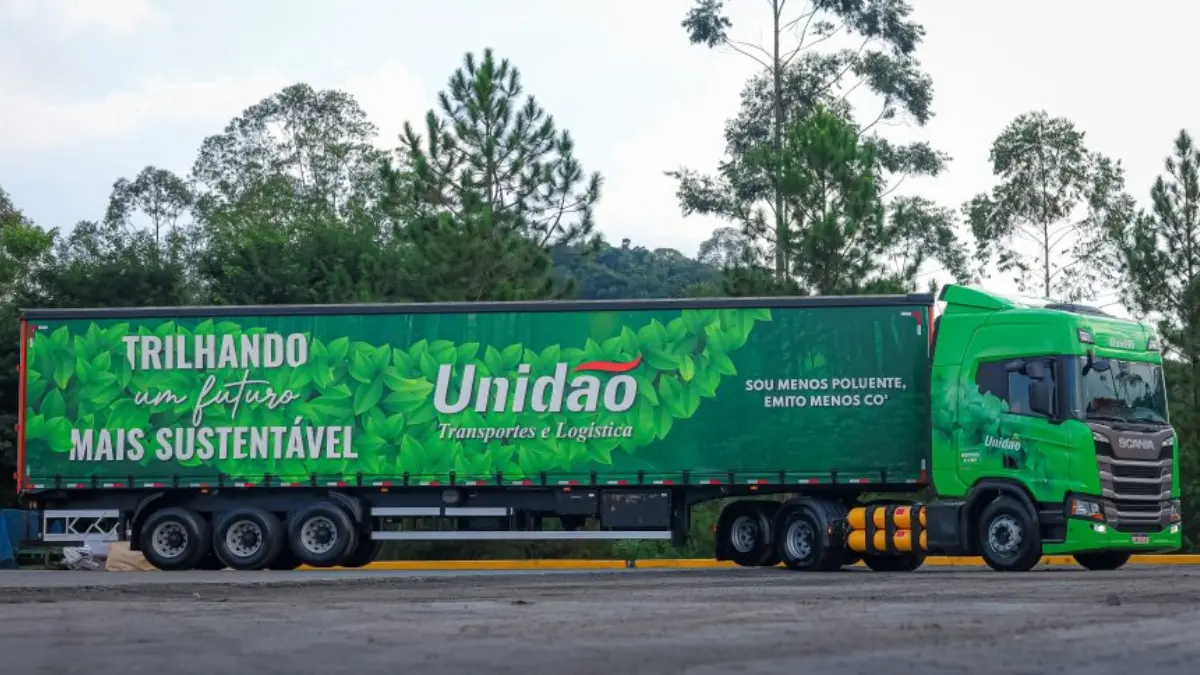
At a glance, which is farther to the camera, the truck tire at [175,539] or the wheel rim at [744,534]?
the truck tire at [175,539]

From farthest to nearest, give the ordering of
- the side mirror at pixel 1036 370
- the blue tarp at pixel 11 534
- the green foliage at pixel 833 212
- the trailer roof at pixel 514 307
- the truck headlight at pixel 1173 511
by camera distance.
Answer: the green foliage at pixel 833 212
the blue tarp at pixel 11 534
the trailer roof at pixel 514 307
the truck headlight at pixel 1173 511
the side mirror at pixel 1036 370

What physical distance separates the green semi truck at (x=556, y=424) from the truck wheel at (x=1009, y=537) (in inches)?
1.9

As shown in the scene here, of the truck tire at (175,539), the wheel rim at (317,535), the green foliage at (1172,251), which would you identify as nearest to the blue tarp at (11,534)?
the truck tire at (175,539)

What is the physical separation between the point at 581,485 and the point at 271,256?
103ft

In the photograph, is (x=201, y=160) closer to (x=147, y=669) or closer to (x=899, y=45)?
(x=899, y=45)

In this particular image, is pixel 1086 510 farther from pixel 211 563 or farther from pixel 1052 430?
pixel 211 563

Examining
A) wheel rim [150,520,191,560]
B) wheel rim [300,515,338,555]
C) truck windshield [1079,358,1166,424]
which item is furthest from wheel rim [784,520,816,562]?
wheel rim [150,520,191,560]

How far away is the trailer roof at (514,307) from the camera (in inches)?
923

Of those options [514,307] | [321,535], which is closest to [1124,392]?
[514,307]

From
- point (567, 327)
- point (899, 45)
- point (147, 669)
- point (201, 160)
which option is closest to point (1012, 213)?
point (899, 45)

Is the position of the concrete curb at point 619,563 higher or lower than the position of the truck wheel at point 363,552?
lower

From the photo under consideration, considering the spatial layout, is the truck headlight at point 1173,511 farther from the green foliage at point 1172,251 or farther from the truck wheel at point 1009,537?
the green foliage at point 1172,251

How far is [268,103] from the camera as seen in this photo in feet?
245

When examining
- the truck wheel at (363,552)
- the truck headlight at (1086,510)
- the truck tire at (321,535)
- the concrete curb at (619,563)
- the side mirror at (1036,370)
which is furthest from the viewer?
the concrete curb at (619,563)
